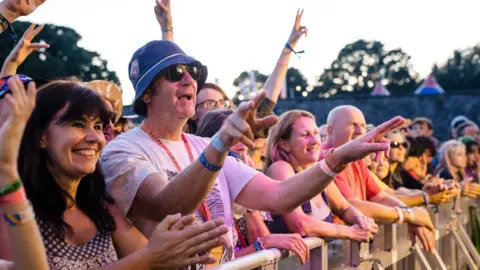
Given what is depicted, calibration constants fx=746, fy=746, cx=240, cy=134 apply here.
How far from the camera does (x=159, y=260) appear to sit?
2156 mm

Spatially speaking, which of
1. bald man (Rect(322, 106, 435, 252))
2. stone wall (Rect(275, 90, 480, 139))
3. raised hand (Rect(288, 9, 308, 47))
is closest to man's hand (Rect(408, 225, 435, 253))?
bald man (Rect(322, 106, 435, 252))

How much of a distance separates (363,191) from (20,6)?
9.02 feet

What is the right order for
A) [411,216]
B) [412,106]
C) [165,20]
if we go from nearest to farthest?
[165,20] → [411,216] → [412,106]

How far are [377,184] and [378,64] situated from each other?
85.4 m

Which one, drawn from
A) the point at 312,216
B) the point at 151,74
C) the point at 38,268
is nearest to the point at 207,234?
the point at 38,268

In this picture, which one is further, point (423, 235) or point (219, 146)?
point (423, 235)

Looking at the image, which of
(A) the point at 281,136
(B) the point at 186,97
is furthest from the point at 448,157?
(B) the point at 186,97

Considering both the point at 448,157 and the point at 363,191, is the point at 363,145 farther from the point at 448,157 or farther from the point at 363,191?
the point at 448,157

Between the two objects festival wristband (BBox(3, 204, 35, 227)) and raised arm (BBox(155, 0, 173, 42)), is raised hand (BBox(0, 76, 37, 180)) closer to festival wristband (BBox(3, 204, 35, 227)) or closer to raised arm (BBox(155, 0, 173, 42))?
festival wristband (BBox(3, 204, 35, 227))

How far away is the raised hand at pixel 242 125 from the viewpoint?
228 cm

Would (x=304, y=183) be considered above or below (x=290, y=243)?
above

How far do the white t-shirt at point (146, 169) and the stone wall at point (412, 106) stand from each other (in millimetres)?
36504

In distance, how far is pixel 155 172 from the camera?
8.76ft

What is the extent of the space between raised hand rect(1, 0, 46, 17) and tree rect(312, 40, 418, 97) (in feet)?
267
